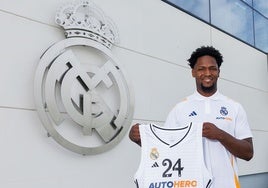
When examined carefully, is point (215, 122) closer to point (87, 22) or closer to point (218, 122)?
point (218, 122)

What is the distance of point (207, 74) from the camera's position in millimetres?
2375


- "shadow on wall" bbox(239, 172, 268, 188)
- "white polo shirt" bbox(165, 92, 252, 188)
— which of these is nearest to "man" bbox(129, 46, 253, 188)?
"white polo shirt" bbox(165, 92, 252, 188)

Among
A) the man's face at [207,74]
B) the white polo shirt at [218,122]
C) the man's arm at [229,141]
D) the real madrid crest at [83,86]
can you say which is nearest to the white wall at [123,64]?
the real madrid crest at [83,86]

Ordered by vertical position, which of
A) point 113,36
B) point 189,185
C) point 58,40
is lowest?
point 189,185

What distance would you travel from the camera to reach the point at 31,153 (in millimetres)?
3145

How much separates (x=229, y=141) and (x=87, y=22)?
214 cm

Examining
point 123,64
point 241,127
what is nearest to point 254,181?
point 123,64

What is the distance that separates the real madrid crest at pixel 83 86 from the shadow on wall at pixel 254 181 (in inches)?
139

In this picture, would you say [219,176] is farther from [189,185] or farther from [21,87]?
[21,87]

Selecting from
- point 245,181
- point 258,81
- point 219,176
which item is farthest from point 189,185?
point 258,81

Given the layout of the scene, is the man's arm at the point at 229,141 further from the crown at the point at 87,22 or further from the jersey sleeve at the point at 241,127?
the crown at the point at 87,22

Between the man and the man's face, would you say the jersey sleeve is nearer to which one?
the man

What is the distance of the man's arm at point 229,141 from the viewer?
210 cm

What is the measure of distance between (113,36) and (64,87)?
3.13 feet
